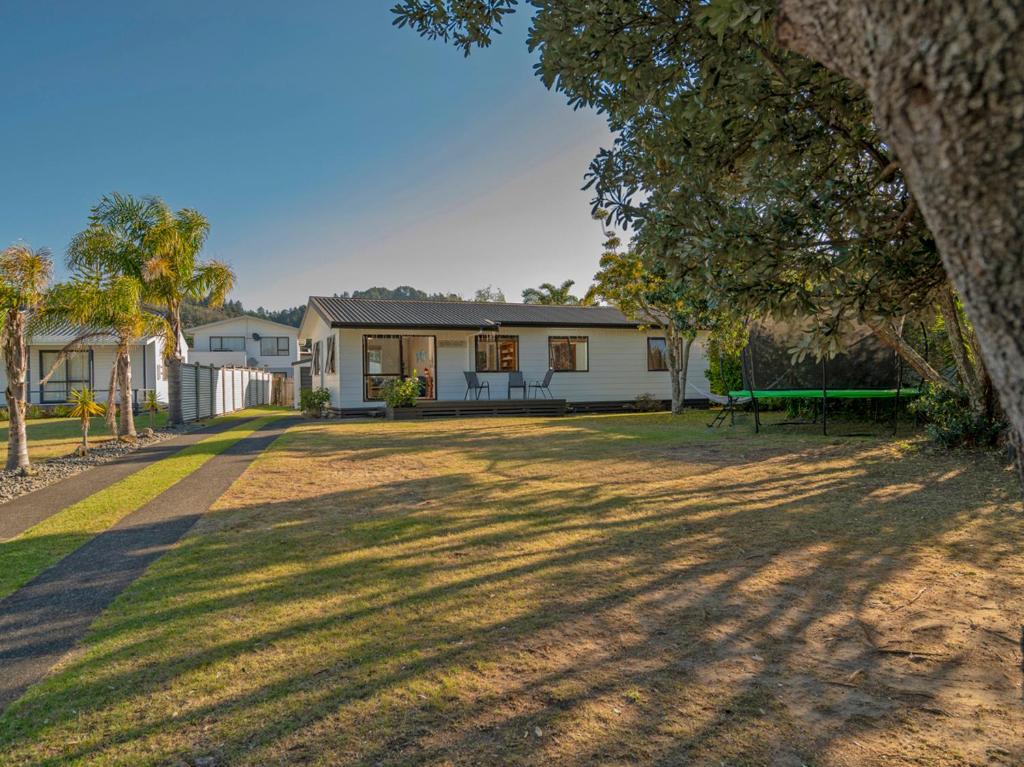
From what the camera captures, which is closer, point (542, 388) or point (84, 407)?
point (84, 407)

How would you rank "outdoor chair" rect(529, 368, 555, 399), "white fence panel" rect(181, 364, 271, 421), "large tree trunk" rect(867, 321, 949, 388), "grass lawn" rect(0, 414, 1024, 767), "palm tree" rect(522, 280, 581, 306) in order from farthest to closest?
"palm tree" rect(522, 280, 581, 306), "outdoor chair" rect(529, 368, 555, 399), "white fence panel" rect(181, 364, 271, 421), "large tree trunk" rect(867, 321, 949, 388), "grass lawn" rect(0, 414, 1024, 767)

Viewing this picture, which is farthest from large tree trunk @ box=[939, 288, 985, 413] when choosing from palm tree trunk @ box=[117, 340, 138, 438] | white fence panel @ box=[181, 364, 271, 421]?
white fence panel @ box=[181, 364, 271, 421]

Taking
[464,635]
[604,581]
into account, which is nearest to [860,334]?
[604,581]

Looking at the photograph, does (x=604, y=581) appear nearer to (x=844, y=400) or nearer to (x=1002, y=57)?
(x=1002, y=57)

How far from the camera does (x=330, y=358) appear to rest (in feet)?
63.5

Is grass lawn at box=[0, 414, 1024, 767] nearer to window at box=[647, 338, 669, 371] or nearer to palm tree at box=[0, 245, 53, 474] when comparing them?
palm tree at box=[0, 245, 53, 474]

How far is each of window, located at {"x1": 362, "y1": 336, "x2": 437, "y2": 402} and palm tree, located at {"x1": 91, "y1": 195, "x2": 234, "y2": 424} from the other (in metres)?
5.26

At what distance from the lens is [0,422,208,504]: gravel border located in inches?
275

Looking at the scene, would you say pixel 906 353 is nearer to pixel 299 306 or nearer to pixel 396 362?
pixel 396 362

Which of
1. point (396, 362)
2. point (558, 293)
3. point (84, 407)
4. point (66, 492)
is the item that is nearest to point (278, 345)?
point (396, 362)

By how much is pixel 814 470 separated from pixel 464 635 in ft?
20.1

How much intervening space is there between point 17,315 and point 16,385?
98cm

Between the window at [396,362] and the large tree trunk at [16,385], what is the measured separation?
10.3 m

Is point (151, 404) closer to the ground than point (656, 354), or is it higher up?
closer to the ground
